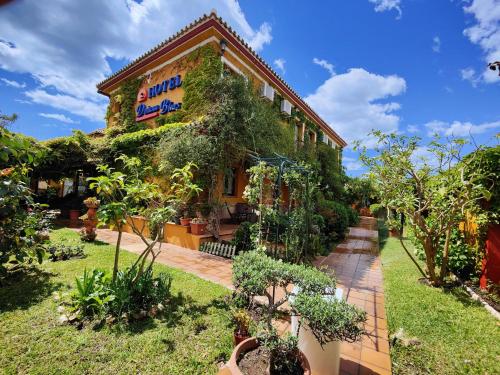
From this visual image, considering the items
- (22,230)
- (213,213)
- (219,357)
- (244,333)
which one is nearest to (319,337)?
(244,333)

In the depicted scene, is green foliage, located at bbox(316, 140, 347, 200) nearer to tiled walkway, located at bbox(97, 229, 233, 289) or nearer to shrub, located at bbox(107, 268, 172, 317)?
tiled walkway, located at bbox(97, 229, 233, 289)

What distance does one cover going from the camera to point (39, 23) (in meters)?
1.18

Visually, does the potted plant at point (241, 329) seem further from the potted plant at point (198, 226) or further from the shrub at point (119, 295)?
the potted plant at point (198, 226)

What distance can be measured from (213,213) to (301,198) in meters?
2.91

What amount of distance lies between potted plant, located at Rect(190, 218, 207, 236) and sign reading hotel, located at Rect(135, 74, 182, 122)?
555 centimetres

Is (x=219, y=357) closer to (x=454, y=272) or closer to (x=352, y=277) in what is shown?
(x=352, y=277)

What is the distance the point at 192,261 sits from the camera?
645 cm

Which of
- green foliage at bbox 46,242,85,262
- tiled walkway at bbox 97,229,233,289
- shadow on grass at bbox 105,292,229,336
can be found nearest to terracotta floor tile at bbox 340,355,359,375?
shadow on grass at bbox 105,292,229,336

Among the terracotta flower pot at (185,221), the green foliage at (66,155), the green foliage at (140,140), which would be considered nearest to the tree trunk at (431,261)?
the terracotta flower pot at (185,221)

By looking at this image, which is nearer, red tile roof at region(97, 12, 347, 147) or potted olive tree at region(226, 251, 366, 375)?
potted olive tree at region(226, 251, 366, 375)

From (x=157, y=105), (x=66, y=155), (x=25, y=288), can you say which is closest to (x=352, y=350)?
(x=25, y=288)

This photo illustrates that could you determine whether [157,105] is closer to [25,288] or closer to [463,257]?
[25,288]

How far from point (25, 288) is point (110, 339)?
2452 millimetres

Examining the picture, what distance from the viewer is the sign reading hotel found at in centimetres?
1079
